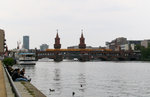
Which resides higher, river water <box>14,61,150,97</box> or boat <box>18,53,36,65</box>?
boat <box>18,53,36,65</box>

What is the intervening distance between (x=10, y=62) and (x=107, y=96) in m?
62.9

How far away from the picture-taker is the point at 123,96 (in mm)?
→ 33906

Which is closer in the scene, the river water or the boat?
the river water

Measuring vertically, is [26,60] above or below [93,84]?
above

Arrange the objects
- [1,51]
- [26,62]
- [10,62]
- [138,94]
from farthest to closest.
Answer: [1,51] → [26,62] → [10,62] → [138,94]

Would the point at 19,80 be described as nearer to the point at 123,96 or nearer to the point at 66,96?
the point at 66,96

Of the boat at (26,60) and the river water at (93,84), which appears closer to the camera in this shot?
the river water at (93,84)

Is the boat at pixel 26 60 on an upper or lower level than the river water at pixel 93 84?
upper

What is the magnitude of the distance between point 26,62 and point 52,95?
97.7 m

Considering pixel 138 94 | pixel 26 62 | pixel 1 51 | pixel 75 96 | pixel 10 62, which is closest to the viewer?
pixel 75 96

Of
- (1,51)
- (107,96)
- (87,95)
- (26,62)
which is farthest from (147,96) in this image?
(1,51)

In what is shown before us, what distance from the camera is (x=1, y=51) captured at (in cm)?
19288

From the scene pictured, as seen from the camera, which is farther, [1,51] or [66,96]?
[1,51]

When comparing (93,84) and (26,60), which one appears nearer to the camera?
(93,84)
